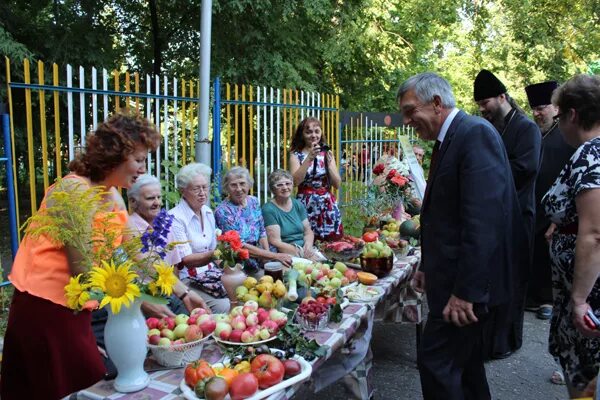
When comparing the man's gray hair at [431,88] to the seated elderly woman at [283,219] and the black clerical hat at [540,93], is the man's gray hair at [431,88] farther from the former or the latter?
the black clerical hat at [540,93]

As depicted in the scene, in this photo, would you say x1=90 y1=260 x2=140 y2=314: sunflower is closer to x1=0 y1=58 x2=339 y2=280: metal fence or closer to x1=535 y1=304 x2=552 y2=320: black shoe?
x1=0 y1=58 x2=339 y2=280: metal fence

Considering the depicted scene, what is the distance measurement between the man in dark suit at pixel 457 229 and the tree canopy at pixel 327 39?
4.93 m

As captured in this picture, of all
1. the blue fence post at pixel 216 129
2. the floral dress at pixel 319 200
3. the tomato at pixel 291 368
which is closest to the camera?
the tomato at pixel 291 368

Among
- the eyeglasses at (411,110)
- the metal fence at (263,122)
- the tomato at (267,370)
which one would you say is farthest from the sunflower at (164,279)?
the metal fence at (263,122)

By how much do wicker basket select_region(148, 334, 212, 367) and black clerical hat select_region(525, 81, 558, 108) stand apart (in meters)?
3.83

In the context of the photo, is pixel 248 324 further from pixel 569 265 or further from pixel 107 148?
pixel 569 265

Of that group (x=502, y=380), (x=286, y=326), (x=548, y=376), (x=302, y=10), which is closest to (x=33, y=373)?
(x=286, y=326)

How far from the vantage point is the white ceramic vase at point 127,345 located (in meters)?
1.62

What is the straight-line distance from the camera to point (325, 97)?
7340 mm

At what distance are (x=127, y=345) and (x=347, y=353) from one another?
1213 millimetres

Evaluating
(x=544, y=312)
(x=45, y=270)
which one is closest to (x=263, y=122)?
(x=544, y=312)

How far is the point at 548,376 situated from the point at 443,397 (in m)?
1.91

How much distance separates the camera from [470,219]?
6.61 feet

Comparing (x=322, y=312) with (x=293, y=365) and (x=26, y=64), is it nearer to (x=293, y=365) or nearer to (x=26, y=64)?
(x=293, y=365)
